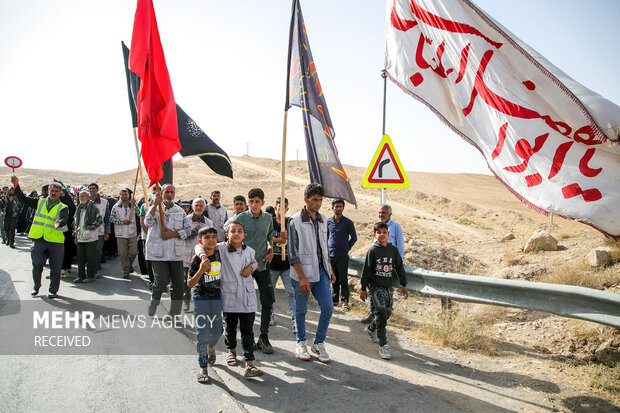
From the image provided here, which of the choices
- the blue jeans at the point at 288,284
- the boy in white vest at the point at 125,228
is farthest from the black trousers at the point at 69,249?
the blue jeans at the point at 288,284

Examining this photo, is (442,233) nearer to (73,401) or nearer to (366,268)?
(366,268)

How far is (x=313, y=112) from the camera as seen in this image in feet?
17.9

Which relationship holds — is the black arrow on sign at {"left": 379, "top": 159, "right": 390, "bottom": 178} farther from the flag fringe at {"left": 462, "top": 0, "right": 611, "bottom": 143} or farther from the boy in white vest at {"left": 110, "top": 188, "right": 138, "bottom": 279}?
the boy in white vest at {"left": 110, "top": 188, "right": 138, "bottom": 279}

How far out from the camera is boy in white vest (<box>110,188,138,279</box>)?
9.77 meters

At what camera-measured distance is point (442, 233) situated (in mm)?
24797

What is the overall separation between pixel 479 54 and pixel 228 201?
32.7 m

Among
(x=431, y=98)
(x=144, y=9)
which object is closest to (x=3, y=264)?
(x=144, y=9)

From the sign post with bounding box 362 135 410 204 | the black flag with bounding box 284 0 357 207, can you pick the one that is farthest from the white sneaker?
the sign post with bounding box 362 135 410 204

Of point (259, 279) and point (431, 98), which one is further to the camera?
point (259, 279)

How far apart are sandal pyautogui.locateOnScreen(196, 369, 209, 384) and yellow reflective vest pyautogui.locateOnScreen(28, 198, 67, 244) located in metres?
5.17

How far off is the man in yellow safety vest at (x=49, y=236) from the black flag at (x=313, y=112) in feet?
16.9

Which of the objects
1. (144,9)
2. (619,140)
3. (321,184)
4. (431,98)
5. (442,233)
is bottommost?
(442,233)

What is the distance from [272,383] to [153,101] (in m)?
4.16

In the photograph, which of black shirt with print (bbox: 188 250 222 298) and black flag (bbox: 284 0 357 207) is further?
black flag (bbox: 284 0 357 207)
